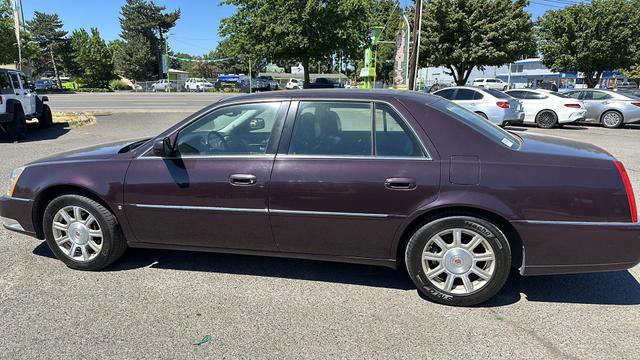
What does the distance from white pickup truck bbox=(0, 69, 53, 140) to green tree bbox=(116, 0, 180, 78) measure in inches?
2688

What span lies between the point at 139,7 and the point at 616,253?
296 feet

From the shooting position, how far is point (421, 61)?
102ft

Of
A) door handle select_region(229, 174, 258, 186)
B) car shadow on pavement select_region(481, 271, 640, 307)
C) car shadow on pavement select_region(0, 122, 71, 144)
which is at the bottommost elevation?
car shadow on pavement select_region(481, 271, 640, 307)

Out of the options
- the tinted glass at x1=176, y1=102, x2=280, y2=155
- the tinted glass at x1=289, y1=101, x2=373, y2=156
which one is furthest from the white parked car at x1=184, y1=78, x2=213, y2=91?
the tinted glass at x1=289, y1=101, x2=373, y2=156

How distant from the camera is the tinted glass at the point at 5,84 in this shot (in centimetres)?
1255

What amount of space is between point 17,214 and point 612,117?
18156 mm

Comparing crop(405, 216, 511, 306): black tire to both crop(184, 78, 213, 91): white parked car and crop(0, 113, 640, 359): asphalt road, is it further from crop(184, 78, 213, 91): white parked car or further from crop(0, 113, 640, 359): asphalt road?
crop(184, 78, 213, 91): white parked car

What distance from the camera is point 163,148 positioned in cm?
369

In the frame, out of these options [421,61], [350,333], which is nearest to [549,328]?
[350,333]

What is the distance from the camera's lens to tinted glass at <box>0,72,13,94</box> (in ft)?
41.2

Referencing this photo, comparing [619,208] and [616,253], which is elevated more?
[619,208]

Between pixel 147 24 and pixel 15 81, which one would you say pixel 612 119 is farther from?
pixel 147 24

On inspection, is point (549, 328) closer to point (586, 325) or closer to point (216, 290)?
point (586, 325)

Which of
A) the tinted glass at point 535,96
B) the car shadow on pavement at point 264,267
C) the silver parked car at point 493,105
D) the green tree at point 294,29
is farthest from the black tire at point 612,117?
the car shadow on pavement at point 264,267
